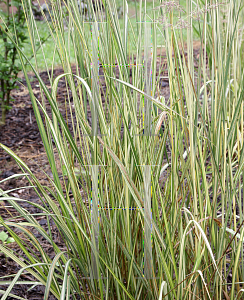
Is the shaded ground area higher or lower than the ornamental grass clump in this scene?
lower

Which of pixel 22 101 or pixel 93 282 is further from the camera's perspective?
pixel 22 101

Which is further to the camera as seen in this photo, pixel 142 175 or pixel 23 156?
pixel 23 156

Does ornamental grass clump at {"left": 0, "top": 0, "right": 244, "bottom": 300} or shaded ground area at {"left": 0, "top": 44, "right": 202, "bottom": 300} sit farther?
shaded ground area at {"left": 0, "top": 44, "right": 202, "bottom": 300}

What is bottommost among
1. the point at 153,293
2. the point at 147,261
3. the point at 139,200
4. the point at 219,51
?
the point at 153,293

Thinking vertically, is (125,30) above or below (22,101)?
above

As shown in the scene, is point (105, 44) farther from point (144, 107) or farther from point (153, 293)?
point (153, 293)

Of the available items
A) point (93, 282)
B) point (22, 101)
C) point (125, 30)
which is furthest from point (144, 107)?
point (22, 101)

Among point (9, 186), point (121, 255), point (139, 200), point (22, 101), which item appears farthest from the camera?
point (22, 101)

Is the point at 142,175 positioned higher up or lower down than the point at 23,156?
higher up

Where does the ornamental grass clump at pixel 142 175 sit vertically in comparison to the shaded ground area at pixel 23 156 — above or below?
above

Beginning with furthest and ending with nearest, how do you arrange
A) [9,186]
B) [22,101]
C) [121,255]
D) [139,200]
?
[22,101]
[9,186]
[121,255]
[139,200]

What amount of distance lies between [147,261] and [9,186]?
145cm

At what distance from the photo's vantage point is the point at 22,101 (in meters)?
3.37

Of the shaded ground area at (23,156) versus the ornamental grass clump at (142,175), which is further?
the shaded ground area at (23,156)
